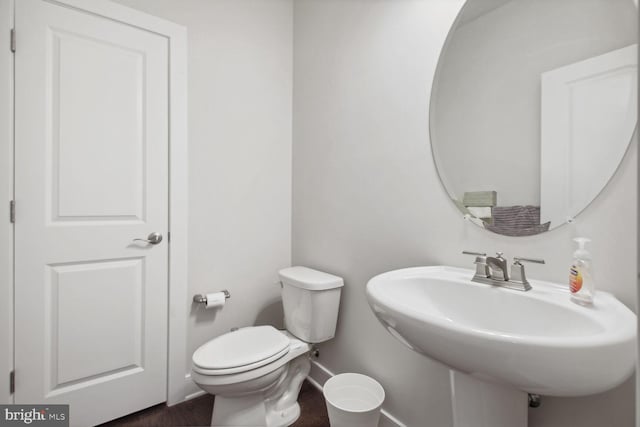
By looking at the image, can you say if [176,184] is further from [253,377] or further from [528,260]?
[528,260]

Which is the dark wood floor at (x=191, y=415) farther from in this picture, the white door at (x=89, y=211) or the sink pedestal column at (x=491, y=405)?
the sink pedestal column at (x=491, y=405)

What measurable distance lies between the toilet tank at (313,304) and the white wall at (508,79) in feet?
2.59

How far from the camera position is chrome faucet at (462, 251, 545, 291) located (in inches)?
35.6

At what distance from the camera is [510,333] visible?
677mm

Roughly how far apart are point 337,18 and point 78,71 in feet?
4.34

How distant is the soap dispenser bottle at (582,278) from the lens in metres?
0.76

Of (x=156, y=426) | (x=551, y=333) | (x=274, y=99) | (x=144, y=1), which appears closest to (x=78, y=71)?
(x=144, y=1)

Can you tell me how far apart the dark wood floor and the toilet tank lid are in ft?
2.15

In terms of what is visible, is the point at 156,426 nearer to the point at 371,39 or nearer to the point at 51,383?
the point at 51,383

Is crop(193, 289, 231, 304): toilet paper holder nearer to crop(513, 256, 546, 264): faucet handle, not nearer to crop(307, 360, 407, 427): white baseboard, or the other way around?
crop(307, 360, 407, 427): white baseboard

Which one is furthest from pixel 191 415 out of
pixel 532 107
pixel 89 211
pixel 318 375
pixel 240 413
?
pixel 532 107

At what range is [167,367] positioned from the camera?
1.65 metres

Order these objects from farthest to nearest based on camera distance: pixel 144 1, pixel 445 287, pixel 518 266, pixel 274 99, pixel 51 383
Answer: pixel 274 99 < pixel 144 1 < pixel 51 383 < pixel 445 287 < pixel 518 266

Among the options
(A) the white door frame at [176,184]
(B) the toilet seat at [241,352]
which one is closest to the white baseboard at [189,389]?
(A) the white door frame at [176,184]
